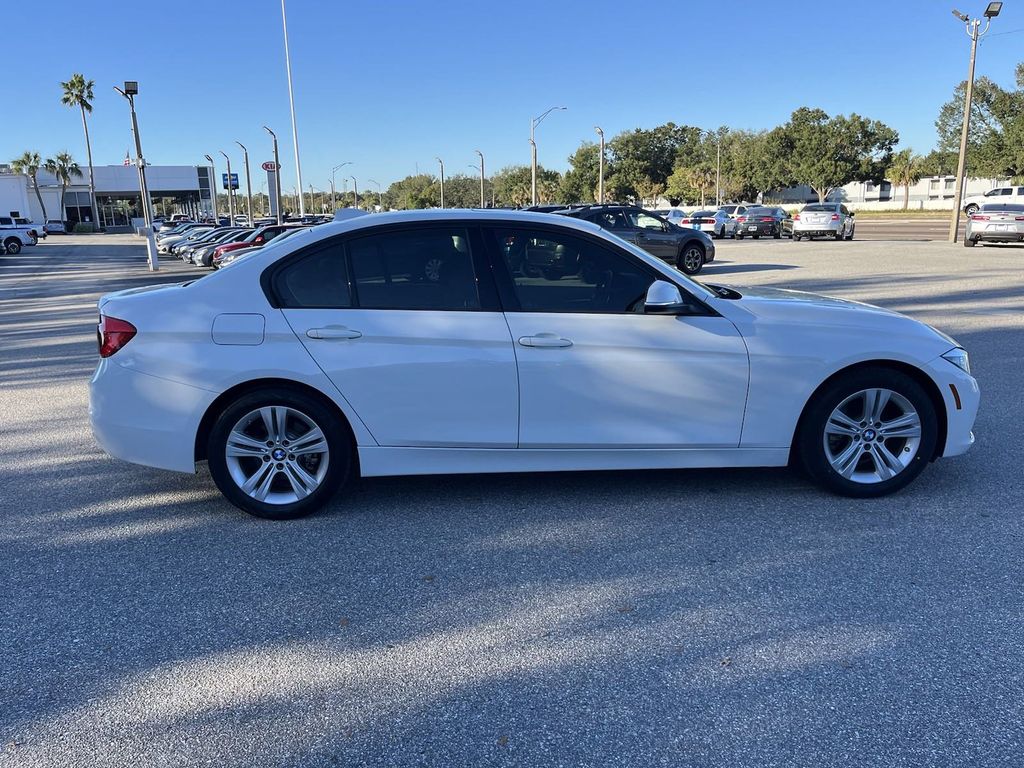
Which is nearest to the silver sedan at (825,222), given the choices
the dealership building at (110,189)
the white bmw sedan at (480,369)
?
the white bmw sedan at (480,369)

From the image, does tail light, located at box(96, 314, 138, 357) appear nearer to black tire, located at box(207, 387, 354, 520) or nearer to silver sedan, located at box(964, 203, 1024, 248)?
black tire, located at box(207, 387, 354, 520)

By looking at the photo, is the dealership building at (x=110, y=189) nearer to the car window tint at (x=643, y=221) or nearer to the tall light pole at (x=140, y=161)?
the tall light pole at (x=140, y=161)

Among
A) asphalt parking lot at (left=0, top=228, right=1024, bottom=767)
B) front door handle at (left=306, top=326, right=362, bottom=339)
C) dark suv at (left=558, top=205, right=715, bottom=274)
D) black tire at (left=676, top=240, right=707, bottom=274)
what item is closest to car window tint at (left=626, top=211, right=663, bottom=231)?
dark suv at (left=558, top=205, right=715, bottom=274)

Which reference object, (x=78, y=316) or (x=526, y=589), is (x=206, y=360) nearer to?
(x=526, y=589)

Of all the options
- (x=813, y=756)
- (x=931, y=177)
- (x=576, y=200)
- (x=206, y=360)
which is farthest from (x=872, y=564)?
(x=931, y=177)

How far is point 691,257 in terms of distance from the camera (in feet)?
64.5

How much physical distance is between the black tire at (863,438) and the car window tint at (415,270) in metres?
2.03

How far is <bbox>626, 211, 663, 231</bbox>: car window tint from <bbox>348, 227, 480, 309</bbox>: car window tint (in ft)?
52.8

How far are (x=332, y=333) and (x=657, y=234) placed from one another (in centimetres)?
1656

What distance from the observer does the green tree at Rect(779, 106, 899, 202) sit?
6900 centimetres

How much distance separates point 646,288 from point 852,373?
4.17 feet

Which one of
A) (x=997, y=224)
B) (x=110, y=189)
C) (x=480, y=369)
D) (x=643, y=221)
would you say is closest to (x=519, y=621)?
(x=480, y=369)

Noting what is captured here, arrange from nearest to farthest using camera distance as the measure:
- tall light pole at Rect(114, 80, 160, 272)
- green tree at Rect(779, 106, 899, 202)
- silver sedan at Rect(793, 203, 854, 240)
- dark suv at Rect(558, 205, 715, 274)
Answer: dark suv at Rect(558, 205, 715, 274)
tall light pole at Rect(114, 80, 160, 272)
silver sedan at Rect(793, 203, 854, 240)
green tree at Rect(779, 106, 899, 202)

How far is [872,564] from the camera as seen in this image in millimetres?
3762
